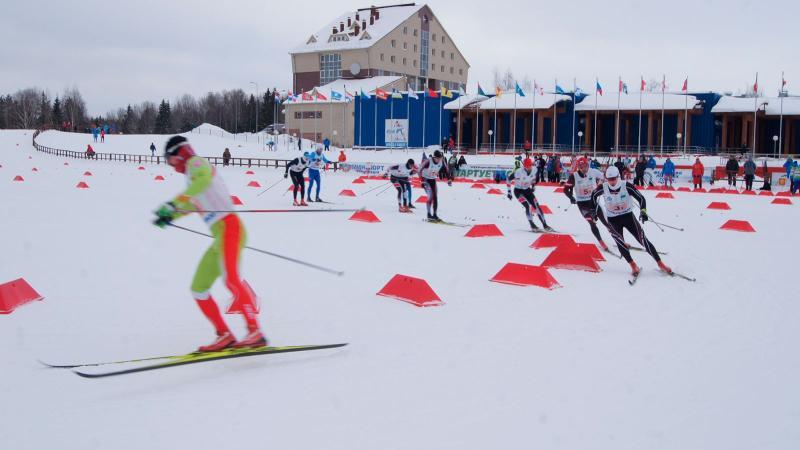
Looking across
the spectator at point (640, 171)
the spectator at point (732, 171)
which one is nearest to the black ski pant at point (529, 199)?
the spectator at point (640, 171)

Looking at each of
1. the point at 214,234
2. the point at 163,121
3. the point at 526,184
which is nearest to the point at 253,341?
the point at 214,234

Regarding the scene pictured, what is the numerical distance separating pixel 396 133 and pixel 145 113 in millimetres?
89533

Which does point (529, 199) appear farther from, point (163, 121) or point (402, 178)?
point (163, 121)

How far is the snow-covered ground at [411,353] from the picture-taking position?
14.8 ft

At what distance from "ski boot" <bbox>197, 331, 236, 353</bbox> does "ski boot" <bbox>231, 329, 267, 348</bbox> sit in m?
0.05

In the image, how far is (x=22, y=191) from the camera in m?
22.6

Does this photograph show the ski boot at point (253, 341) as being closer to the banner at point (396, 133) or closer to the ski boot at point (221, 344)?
the ski boot at point (221, 344)

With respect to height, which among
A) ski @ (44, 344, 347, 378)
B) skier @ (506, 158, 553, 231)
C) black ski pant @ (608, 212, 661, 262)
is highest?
skier @ (506, 158, 553, 231)

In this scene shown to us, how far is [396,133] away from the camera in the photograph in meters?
53.1

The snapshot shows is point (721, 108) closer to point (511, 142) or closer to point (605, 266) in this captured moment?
point (511, 142)

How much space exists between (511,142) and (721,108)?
12.6 metres

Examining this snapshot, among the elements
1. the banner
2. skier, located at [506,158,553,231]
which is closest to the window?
the banner

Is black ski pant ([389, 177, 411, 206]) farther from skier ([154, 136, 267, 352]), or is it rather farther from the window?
the window

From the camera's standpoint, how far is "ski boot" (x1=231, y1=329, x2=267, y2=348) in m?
5.88
